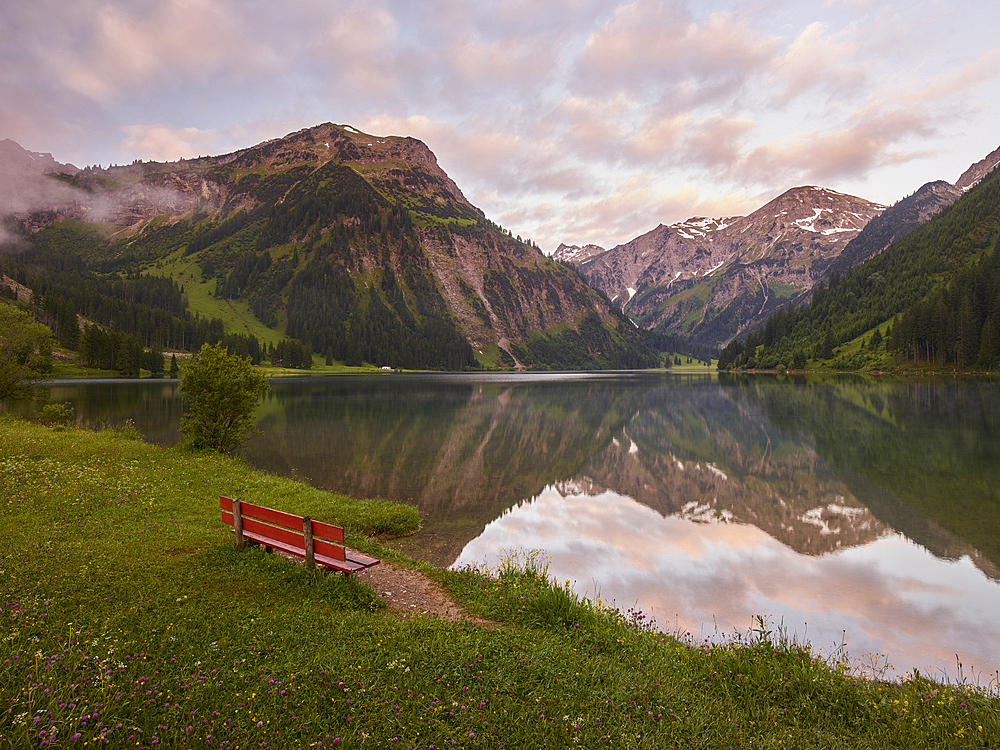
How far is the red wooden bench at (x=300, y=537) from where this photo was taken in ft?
42.4

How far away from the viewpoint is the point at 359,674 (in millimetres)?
8492

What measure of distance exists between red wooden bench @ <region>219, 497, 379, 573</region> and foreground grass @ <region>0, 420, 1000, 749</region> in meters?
0.51

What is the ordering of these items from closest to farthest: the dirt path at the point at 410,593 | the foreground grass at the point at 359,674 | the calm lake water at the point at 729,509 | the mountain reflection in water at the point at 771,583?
the foreground grass at the point at 359,674, the dirt path at the point at 410,593, the mountain reflection in water at the point at 771,583, the calm lake water at the point at 729,509

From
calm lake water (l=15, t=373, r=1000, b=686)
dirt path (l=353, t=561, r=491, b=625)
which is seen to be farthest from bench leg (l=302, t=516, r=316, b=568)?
calm lake water (l=15, t=373, r=1000, b=686)

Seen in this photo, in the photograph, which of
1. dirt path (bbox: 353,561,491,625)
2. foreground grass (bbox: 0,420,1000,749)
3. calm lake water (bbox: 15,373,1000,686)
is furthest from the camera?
calm lake water (bbox: 15,373,1000,686)

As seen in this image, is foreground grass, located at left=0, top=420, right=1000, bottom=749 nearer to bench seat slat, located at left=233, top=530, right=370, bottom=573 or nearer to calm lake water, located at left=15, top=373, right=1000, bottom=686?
bench seat slat, located at left=233, top=530, right=370, bottom=573

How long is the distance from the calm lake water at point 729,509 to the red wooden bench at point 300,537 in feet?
20.3

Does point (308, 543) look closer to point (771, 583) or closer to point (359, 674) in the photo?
point (359, 674)

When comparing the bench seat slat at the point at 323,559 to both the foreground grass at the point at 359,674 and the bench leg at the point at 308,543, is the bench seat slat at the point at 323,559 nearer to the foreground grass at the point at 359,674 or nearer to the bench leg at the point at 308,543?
the bench leg at the point at 308,543

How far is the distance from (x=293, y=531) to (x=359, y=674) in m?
7.03

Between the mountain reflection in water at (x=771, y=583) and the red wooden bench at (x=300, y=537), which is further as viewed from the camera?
the mountain reflection in water at (x=771, y=583)

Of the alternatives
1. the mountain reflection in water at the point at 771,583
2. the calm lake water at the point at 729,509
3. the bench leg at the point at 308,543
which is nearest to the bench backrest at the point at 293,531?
the bench leg at the point at 308,543

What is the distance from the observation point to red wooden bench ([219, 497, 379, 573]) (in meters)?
12.9

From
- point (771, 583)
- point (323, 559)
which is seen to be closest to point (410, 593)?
point (323, 559)
